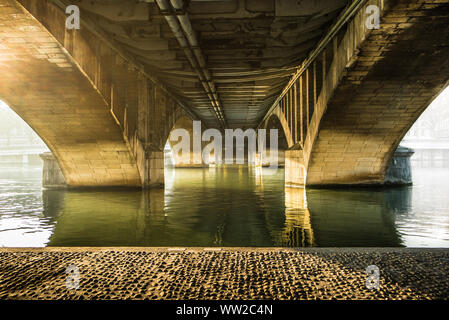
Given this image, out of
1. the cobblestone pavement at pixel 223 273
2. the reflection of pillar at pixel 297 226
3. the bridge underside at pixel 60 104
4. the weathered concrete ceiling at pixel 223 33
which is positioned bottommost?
the reflection of pillar at pixel 297 226

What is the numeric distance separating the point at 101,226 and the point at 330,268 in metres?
5.79

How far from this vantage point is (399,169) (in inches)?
628

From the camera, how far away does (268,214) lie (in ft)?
28.1

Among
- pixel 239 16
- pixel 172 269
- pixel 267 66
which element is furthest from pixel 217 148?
pixel 172 269

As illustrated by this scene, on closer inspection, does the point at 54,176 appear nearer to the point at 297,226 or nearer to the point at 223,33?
the point at 223,33

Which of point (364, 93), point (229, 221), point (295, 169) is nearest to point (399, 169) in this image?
point (295, 169)

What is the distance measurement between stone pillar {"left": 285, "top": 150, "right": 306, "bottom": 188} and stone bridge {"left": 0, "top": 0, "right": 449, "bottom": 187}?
101 mm

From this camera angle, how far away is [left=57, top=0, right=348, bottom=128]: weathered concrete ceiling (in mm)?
8312

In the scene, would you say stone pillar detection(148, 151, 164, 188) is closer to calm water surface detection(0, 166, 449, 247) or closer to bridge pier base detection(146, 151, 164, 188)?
bridge pier base detection(146, 151, 164, 188)

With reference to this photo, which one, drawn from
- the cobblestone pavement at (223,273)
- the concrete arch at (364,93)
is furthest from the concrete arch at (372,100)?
the cobblestone pavement at (223,273)

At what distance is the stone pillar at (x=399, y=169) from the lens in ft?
51.6

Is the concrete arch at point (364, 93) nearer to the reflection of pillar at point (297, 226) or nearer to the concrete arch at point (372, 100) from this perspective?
the concrete arch at point (372, 100)

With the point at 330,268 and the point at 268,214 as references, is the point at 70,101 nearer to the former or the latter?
the point at 268,214

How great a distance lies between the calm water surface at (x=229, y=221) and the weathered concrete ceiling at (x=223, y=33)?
5.49 m
